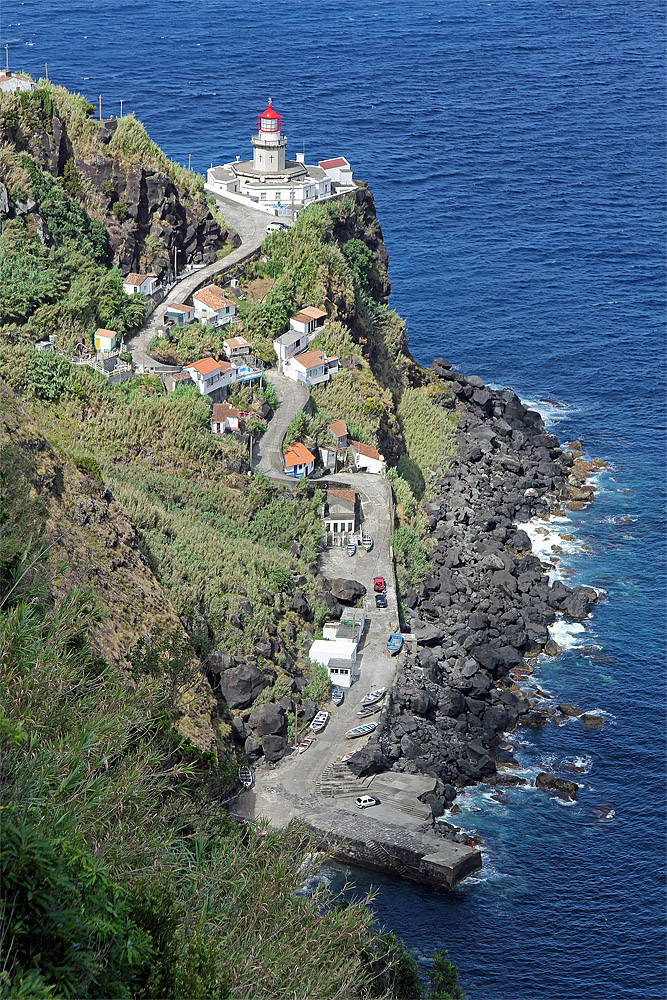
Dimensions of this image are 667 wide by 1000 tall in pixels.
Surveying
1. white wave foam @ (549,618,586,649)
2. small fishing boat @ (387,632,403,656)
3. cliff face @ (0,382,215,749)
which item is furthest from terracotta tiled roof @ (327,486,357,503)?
cliff face @ (0,382,215,749)

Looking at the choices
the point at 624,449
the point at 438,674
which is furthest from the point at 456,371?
the point at 438,674

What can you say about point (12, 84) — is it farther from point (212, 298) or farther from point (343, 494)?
point (343, 494)

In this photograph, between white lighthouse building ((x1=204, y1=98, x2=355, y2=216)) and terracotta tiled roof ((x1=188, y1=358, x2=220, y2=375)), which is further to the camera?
white lighthouse building ((x1=204, y1=98, x2=355, y2=216))

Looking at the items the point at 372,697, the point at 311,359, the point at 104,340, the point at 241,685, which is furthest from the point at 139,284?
the point at 372,697

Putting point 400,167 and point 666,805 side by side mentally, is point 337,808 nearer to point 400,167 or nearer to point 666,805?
point 666,805

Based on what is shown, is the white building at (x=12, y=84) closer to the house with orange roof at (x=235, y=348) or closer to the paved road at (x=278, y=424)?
the house with orange roof at (x=235, y=348)

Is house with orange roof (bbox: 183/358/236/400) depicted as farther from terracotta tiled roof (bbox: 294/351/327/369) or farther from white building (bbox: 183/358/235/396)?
terracotta tiled roof (bbox: 294/351/327/369)
